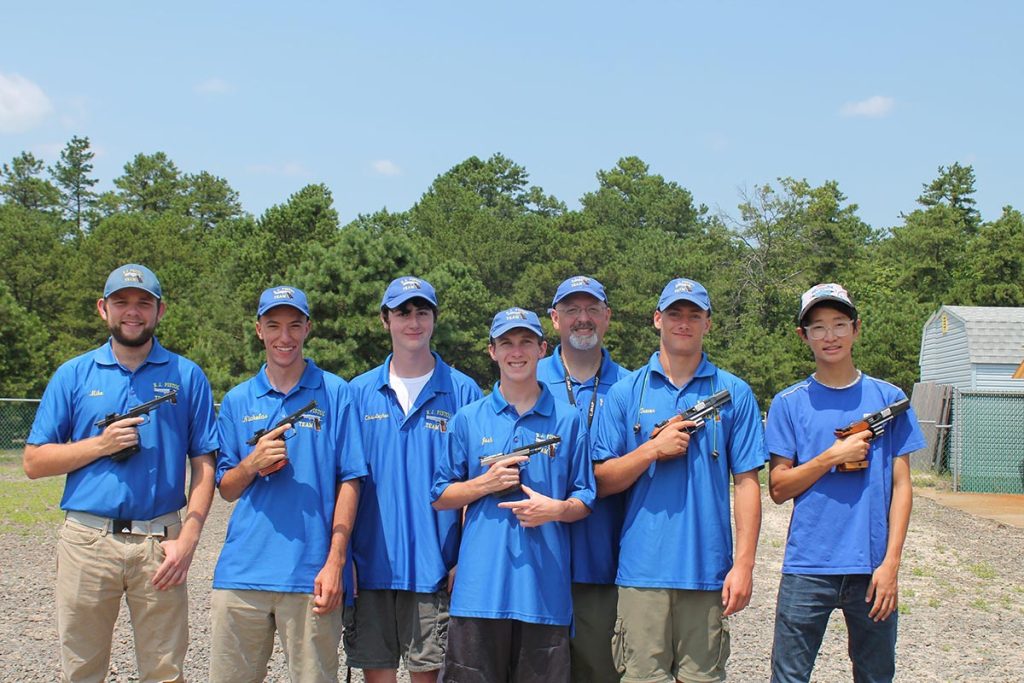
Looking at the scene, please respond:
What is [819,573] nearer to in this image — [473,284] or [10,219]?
[473,284]

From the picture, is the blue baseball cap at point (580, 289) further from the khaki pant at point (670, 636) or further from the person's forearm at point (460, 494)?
the khaki pant at point (670, 636)

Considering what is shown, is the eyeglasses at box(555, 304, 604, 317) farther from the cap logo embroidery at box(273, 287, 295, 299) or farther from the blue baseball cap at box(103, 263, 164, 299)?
the blue baseball cap at box(103, 263, 164, 299)

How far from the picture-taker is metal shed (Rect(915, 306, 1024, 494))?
1947cm

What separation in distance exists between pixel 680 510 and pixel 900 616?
5.71 meters

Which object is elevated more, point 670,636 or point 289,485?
point 289,485

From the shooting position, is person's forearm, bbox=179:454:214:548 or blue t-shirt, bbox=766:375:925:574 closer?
blue t-shirt, bbox=766:375:925:574

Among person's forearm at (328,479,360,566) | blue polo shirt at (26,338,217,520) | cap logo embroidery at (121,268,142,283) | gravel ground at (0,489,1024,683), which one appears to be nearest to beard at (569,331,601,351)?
person's forearm at (328,479,360,566)

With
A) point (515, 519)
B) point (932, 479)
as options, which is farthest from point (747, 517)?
point (932, 479)

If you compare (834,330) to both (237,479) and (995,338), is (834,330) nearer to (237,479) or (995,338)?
(237,479)

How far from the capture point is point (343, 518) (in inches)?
172

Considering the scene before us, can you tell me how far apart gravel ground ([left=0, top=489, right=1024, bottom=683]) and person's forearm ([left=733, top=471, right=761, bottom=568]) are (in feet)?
9.36

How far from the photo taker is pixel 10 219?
1873 inches

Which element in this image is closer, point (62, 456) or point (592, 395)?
point (62, 456)

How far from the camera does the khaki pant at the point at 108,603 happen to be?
4.39 meters
